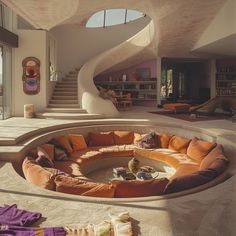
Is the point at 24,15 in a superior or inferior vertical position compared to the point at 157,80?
superior

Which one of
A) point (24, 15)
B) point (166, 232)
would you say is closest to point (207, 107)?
point (24, 15)

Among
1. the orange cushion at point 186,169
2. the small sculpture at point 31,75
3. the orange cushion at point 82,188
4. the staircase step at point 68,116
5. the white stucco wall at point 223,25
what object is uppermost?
the white stucco wall at point 223,25

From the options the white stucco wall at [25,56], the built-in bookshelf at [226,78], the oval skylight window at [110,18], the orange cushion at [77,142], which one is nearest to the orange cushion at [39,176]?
the orange cushion at [77,142]

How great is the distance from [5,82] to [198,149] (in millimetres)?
7239

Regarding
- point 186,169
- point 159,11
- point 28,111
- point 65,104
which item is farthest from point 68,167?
point 65,104

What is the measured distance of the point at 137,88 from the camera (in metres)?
15.9

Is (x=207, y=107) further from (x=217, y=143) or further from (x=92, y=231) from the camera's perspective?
(x=92, y=231)

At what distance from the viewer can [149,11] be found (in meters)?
9.30

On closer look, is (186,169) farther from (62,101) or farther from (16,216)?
(62,101)

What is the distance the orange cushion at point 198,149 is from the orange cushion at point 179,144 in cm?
24

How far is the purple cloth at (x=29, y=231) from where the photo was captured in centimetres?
311

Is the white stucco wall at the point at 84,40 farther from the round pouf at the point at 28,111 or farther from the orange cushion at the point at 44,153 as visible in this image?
the orange cushion at the point at 44,153

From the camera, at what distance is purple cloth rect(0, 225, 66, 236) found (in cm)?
311

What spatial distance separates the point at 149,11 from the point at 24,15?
3.80 m
